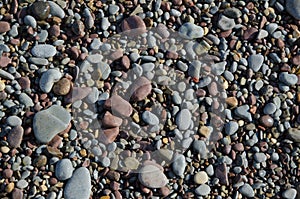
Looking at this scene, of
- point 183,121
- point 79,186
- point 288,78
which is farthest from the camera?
point 288,78

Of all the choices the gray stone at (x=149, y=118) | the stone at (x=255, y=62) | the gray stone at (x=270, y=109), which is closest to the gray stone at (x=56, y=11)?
the gray stone at (x=149, y=118)

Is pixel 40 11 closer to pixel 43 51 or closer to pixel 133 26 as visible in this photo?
pixel 43 51

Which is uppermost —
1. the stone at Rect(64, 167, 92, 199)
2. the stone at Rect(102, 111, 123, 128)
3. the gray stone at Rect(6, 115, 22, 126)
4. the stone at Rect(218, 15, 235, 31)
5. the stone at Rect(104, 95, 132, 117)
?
the stone at Rect(218, 15, 235, 31)

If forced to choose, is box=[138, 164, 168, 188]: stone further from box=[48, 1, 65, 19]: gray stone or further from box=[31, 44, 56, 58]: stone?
box=[48, 1, 65, 19]: gray stone

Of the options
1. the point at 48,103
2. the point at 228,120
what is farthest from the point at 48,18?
the point at 228,120

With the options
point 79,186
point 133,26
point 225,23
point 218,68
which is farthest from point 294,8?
point 79,186

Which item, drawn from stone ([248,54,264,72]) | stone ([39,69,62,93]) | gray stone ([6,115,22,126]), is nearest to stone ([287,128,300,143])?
stone ([248,54,264,72])
